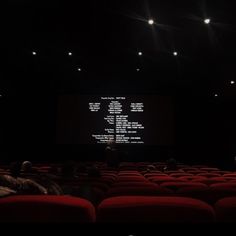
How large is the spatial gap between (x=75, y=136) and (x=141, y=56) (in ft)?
15.8

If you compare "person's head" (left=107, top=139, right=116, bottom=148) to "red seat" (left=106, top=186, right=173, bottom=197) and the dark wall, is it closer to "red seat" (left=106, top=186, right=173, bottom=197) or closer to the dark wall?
the dark wall

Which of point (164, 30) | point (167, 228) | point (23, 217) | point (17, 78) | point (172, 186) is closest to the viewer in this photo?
point (167, 228)

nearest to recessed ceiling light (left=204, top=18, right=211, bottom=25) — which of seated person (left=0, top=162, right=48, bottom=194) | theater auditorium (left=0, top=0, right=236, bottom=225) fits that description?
theater auditorium (left=0, top=0, right=236, bottom=225)

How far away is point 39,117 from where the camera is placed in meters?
15.8

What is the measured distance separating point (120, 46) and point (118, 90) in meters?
4.95

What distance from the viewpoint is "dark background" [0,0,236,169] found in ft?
28.4

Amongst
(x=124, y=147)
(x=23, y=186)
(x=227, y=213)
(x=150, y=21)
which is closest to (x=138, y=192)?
(x=23, y=186)

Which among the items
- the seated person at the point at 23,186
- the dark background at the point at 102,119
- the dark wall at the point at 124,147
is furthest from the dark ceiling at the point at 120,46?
the seated person at the point at 23,186

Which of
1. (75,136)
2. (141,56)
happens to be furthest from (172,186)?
(75,136)

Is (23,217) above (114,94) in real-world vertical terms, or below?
below

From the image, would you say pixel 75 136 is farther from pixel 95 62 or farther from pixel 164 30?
pixel 164 30

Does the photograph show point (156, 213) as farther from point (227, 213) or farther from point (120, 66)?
point (120, 66)

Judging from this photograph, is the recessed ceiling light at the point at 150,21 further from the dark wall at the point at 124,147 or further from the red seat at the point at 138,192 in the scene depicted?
the red seat at the point at 138,192

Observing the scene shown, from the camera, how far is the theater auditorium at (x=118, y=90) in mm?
8406
